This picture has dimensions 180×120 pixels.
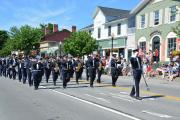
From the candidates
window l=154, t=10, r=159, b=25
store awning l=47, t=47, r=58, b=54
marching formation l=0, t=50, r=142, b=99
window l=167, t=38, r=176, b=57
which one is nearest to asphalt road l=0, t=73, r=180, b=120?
marching formation l=0, t=50, r=142, b=99

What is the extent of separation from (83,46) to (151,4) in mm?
13445

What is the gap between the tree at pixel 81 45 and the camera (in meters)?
55.2

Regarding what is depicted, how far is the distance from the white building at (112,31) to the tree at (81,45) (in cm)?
232

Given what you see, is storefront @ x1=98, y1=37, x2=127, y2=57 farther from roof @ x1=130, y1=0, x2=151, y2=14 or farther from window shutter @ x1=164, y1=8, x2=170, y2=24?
window shutter @ x1=164, y1=8, x2=170, y2=24

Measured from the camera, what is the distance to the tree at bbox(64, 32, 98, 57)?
2174 inches

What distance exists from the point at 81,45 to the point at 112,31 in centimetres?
460

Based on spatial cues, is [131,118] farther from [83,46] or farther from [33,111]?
[83,46]

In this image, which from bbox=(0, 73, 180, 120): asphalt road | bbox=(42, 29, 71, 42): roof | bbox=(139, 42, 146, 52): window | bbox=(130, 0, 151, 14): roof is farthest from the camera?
bbox=(42, 29, 71, 42): roof

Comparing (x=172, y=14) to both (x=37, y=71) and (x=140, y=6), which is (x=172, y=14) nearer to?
(x=140, y=6)

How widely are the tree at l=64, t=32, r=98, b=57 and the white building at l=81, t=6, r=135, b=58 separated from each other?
91.2 inches

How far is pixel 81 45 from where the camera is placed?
56.1m

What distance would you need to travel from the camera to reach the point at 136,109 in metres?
12.7

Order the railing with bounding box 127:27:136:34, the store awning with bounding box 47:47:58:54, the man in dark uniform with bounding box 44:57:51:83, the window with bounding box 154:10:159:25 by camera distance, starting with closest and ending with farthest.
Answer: the man in dark uniform with bounding box 44:57:51:83
the window with bounding box 154:10:159:25
the railing with bounding box 127:27:136:34
the store awning with bounding box 47:47:58:54

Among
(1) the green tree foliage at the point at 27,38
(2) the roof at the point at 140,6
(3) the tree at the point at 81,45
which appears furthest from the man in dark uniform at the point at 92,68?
(1) the green tree foliage at the point at 27,38
